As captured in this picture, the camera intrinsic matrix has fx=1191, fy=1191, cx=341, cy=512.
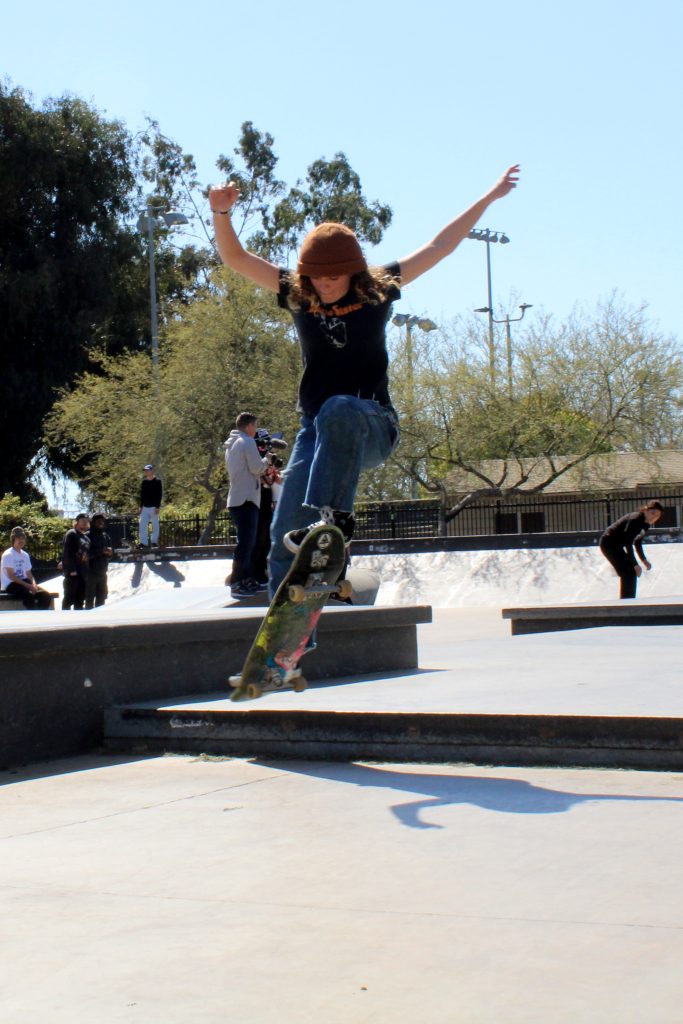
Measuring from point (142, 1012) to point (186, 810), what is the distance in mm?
1629

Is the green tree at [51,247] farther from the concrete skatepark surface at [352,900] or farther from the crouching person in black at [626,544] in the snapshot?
the concrete skatepark surface at [352,900]

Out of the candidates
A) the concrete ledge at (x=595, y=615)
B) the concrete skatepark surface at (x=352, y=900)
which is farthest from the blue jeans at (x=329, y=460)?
the concrete ledge at (x=595, y=615)

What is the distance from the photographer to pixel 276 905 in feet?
8.77

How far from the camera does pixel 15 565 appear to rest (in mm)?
17312

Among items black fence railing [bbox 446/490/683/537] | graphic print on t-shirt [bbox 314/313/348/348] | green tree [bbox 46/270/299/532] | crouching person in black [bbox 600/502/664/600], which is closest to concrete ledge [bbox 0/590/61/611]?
crouching person in black [bbox 600/502/664/600]

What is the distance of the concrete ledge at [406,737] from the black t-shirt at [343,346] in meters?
1.21

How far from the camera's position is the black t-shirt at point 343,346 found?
4449 millimetres

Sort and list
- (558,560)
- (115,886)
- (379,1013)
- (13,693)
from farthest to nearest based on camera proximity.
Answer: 1. (558,560)
2. (13,693)
3. (115,886)
4. (379,1013)

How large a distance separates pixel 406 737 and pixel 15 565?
13923 mm

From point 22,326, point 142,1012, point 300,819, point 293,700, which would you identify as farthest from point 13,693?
point 22,326

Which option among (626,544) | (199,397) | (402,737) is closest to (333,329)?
(402,737)

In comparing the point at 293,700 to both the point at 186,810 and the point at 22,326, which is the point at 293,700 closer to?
the point at 186,810

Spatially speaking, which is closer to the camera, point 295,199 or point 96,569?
point 96,569

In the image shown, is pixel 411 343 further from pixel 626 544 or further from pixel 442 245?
pixel 442 245
